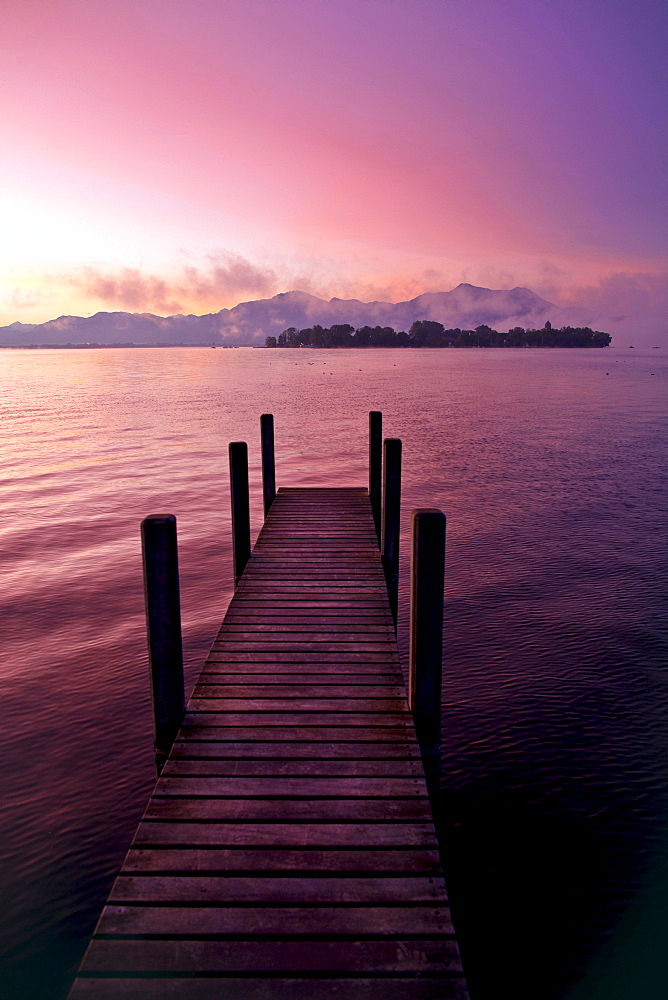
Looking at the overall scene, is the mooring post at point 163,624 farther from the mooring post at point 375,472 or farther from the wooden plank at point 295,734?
the mooring post at point 375,472

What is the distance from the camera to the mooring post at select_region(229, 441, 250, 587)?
9055mm

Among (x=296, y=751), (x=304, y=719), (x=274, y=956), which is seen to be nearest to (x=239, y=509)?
(x=304, y=719)

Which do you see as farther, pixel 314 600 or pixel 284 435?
pixel 284 435

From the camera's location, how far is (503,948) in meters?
5.11

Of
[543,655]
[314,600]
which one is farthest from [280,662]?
[543,655]

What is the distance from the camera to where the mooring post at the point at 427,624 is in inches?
203

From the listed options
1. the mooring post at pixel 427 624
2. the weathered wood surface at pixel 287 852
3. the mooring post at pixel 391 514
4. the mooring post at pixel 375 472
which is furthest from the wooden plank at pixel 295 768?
the mooring post at pixel 375 472

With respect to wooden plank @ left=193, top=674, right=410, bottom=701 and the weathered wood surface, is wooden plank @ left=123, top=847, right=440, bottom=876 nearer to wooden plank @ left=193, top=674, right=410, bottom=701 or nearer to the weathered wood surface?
the weathered wood surface

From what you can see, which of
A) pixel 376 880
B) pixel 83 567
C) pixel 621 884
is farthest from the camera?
pixel 83 567

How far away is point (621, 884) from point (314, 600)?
4026 millimetres

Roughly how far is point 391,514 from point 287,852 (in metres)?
5.64

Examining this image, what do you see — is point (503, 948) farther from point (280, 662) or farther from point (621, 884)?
point (280, 662)

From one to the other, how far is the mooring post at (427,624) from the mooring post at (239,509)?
4.17m

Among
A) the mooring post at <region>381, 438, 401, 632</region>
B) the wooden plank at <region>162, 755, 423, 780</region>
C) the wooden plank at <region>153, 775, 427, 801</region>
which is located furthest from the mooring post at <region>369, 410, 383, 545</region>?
the wooden plank at <region>153, 775, 427, 801</region>
